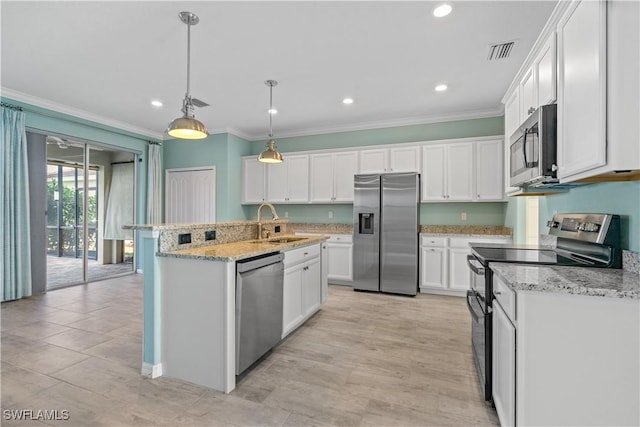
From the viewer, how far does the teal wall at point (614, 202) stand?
1614mm

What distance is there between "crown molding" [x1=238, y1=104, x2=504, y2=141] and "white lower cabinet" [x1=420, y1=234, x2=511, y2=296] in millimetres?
1877

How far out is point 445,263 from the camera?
4.37m

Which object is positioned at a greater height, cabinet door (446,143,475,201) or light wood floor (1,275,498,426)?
cabinet door (446,143,475,201)

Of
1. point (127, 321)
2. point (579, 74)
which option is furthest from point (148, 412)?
point (579, 74)

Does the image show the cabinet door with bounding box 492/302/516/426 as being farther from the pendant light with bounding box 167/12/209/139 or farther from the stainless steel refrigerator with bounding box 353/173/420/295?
the stainless steel refrigerator with bounding box 353/173/420/295

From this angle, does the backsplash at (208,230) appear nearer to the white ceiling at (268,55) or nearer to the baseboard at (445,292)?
the white ceiling at (268,55)

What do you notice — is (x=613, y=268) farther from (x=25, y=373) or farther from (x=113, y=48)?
(x=113, y=48)

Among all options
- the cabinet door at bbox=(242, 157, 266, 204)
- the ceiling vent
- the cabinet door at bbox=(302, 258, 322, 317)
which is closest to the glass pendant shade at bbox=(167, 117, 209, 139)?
the cabinet door at bbox=(302, 258, 322, 317)

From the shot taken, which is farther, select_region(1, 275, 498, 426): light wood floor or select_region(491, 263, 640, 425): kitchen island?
select_region(1, 275, 498, 426): light wood floor

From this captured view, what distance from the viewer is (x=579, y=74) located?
161 centimetres

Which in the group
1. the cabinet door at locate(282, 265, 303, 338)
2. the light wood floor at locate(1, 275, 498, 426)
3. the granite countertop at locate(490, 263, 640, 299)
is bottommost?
the light wood floor at locate(1, 275, 498, 426)

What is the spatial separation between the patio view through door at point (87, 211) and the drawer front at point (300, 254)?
4040mm

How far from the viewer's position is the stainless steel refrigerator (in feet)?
14.3

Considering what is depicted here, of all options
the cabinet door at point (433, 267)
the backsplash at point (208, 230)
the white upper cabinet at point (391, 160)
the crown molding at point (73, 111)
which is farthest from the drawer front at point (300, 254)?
the crown molding at point (73, 111)
